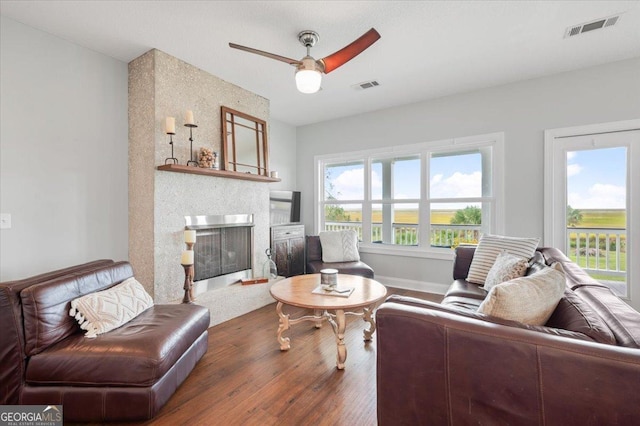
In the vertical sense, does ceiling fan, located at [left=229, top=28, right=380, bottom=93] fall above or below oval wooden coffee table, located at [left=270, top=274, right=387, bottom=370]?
above

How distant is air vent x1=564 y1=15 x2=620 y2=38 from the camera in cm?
229

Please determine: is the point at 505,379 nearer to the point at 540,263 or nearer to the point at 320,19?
the point at 540,263

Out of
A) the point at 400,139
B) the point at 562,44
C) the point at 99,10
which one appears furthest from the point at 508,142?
the point at 99,10

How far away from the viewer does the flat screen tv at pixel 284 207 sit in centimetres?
448

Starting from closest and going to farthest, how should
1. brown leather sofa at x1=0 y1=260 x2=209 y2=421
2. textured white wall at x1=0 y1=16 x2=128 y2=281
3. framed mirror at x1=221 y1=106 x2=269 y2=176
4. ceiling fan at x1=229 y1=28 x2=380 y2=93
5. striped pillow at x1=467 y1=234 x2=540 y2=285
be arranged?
brown leather sofa at x1=0 y1=260 x2=209 y2=421 → ceiling fan at x1=229 y1=28 x2=380 y2=93 → textured white wall at x1=0 y1=16 x2=128 y2=281 → striped pillow at x1=467 y1=234 x2=540 y2=285 → framed mirror at x1=221 y1=106 x2=269 y2=176

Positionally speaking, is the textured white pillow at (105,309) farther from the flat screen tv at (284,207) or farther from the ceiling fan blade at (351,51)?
the flat screen tv at (284,207)

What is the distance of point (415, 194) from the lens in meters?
4.23

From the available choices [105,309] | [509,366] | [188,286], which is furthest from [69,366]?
[509,366]

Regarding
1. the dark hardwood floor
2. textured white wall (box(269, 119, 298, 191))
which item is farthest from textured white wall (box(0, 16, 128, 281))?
textured white wall (box(269, 119, 298, 191))

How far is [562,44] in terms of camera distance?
2629 mm

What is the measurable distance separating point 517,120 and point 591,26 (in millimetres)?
1156

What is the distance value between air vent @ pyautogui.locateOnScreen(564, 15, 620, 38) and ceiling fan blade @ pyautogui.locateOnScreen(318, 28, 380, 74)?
187 cm

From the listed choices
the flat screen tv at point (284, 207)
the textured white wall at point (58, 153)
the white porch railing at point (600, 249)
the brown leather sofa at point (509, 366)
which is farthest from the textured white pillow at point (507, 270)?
the textured white wall at point (58, 153)

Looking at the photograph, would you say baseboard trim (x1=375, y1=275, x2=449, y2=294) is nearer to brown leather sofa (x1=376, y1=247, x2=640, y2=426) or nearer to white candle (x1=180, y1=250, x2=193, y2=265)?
brown leather sofa (x1=376, y1=247, x2=640, y2=426)
